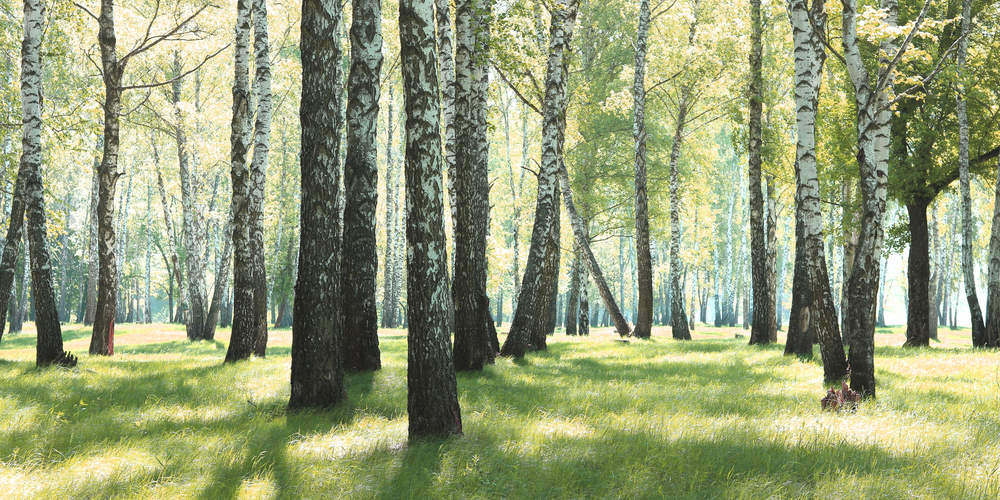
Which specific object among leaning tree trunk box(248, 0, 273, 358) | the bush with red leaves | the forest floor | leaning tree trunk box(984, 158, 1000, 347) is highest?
→ leaning tree trunk box(248, 0, 273, 358)

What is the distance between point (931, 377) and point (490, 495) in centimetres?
805

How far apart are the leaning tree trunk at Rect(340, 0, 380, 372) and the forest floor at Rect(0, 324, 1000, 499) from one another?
0.69 m

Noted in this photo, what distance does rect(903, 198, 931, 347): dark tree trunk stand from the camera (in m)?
14.9

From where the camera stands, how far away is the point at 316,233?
265 inches

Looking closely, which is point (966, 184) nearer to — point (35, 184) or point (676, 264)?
point (676, 264)

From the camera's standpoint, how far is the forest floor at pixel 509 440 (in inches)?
172

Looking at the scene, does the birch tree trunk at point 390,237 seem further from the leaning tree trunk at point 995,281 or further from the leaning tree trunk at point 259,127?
the leaning tree trunk at point 995,281

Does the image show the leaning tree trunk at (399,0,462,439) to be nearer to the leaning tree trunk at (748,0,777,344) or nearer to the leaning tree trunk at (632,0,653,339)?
the leaning tree trunk at (748,0,777,344)

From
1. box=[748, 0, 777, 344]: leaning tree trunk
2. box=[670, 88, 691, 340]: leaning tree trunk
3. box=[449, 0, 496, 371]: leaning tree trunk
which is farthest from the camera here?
box=[670, 88, 691, 340]: leaning tree trunk

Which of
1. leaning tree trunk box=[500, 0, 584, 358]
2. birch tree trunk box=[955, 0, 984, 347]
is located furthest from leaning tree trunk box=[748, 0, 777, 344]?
leaning tree trunk box=[500, 0, 584, 358]

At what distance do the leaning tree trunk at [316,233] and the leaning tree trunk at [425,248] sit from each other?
1.44 m

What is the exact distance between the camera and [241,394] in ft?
25.1

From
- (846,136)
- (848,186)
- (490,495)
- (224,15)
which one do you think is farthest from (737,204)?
(490,495)

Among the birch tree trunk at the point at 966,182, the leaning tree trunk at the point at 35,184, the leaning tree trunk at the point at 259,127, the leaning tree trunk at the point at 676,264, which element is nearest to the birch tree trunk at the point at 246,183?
the leaning tree trunk at the point at 259,127
